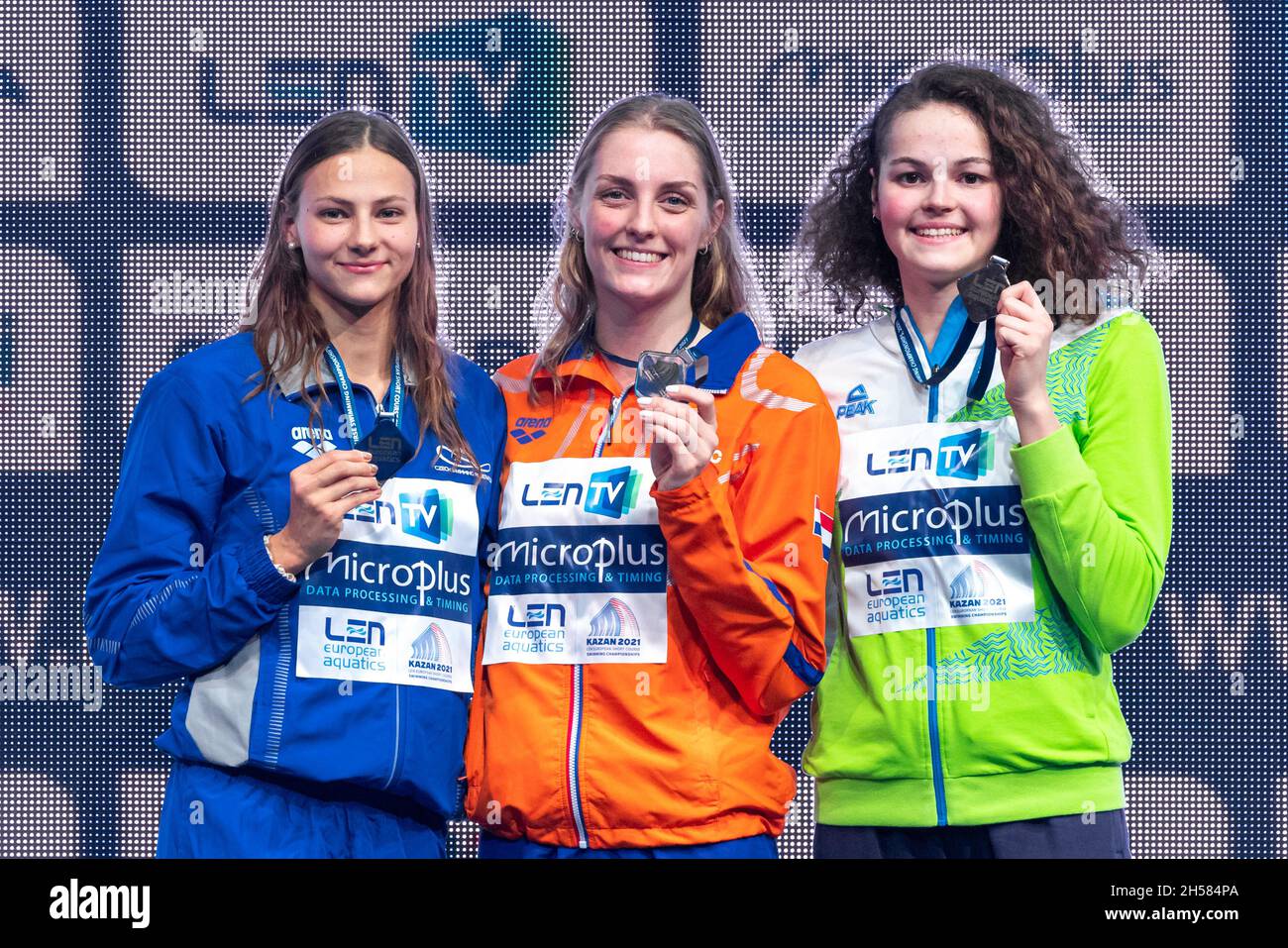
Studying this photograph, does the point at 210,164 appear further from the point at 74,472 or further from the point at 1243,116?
the point at 1243,116

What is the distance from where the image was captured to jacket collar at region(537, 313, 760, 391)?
275 centimetres

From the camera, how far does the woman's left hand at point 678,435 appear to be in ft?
8.18

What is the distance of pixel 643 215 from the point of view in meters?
2.76

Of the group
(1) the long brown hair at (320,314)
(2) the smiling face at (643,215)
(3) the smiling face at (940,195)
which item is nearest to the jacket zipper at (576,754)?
(1) the long brown hair at (320,314)

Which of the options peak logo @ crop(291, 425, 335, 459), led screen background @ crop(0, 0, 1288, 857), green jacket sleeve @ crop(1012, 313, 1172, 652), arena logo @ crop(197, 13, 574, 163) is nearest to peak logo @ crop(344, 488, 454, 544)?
peak logo @ crop(291, 425, 335, 459)

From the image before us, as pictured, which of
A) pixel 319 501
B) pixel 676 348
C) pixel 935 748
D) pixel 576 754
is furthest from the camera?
pixel 676 348

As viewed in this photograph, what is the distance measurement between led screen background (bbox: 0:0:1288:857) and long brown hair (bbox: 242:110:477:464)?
0.94 metres

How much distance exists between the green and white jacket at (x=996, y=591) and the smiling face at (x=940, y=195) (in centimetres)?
20

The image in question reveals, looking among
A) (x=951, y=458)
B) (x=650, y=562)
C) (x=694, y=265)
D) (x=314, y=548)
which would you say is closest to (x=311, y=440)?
(x=314, y=548)

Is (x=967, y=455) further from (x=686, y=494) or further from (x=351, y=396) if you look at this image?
(x=351, y=396)

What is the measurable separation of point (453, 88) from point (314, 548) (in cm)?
158

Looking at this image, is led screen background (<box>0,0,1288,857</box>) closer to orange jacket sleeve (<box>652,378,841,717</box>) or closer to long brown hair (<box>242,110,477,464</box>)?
long brown hair (<box>242,110,477,464</box>)

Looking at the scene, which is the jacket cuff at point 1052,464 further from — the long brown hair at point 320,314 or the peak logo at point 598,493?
the long brown hair at point 320,314
